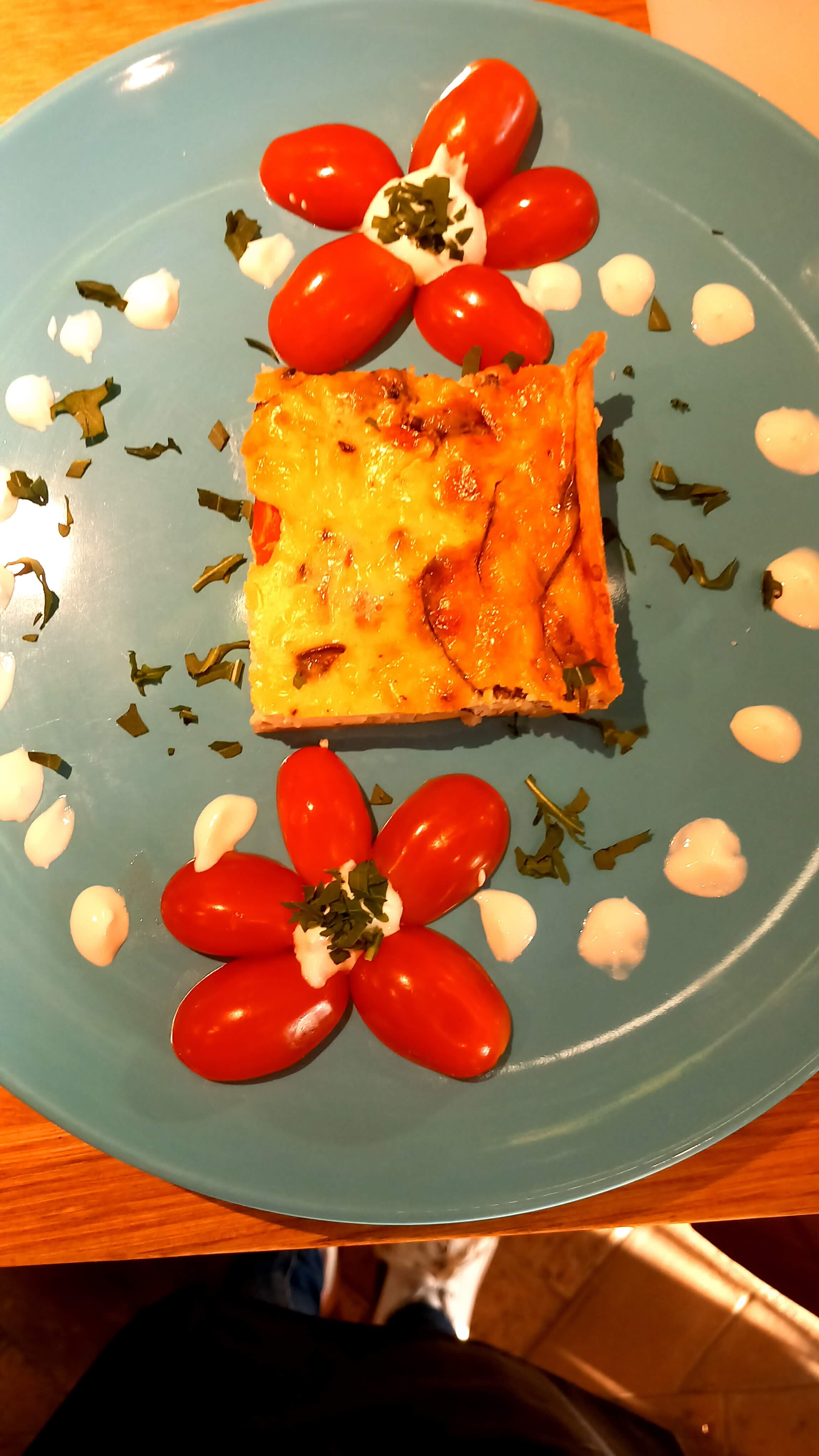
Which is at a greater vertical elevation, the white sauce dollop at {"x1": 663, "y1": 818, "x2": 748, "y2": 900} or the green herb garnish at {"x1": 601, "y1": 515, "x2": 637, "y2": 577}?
the green herb garnish at {"x1": 601, "y1": 515, "x2": 637, "y2": 577}

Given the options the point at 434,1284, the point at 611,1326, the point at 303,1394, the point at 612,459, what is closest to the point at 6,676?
the point at 612,459

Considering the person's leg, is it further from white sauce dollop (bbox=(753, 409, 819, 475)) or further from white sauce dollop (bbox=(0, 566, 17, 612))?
white sauce dollop (bbox=(753, 409, 819, 475))

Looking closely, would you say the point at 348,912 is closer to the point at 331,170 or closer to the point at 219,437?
the point at 219,437

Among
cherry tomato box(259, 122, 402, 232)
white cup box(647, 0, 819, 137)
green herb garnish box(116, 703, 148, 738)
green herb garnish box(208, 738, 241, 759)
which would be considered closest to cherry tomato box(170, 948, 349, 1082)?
green herb garnish box(208, 738, 241, 759)

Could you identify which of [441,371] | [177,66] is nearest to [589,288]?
[441,371]

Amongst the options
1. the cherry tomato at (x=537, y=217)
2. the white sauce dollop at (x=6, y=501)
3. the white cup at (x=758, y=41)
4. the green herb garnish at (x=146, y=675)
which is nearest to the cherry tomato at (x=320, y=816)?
the green herb garnish at (x=146, y=675)

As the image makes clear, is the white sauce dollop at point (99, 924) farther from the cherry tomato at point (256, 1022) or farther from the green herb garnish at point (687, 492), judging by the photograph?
the green herb garnish at point (687, 492)
